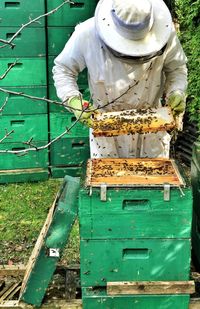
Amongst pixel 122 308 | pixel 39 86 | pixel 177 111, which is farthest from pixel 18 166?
pixel 122 308

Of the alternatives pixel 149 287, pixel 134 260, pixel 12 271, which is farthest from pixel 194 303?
pixel 12 271

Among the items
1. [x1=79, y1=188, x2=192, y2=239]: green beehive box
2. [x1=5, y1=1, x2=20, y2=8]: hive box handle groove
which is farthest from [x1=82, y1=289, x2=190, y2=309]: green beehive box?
[x1=5, y1=1, x2=20, y2=8]: hive box handle groove

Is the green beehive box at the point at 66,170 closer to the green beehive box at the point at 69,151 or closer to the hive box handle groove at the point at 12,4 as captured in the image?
the green beehive box at the point at 69,151

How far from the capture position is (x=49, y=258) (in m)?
2.63

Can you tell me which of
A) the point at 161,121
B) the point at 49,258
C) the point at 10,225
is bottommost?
the point at 10,225

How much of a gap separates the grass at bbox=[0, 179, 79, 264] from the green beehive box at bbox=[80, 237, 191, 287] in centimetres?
113

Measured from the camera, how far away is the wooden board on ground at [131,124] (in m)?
2.82

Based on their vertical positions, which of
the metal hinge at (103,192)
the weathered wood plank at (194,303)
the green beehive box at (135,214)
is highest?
the metal hinge at (103,192)

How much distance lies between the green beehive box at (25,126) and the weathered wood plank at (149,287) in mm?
2896

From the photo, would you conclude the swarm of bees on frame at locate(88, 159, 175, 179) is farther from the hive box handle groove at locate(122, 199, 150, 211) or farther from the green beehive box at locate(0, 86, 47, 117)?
the green beehive box at locate(0, 86, 47, 117)

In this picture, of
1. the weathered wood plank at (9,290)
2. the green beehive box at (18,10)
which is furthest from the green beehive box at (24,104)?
the weathered wood plank at (9,290)

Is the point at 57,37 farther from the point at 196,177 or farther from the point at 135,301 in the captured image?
the point at 135,301

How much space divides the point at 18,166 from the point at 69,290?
271cm

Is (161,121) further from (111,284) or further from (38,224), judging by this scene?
(38,224)
